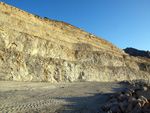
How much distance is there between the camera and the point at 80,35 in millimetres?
41219

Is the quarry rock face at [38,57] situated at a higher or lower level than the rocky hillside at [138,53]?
lower

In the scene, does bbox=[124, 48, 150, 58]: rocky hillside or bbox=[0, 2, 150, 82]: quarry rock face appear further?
bbox=[124, 48, 150, 58]: rocky hillside

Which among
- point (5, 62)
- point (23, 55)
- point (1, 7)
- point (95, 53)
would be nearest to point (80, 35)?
point (95, 53)

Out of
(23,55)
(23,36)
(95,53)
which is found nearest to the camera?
(23,55)

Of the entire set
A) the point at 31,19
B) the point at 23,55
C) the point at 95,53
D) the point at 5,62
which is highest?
the point at 31,19

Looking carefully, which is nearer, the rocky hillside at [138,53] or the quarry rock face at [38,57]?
the quarry rock face at [38,57]

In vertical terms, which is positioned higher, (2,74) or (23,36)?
(23,36)

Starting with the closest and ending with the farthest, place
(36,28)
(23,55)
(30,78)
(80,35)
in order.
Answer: (30,78) → (23,55) → (36,28) → (80,35)

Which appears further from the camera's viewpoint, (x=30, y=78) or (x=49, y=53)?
(x=49, y=53)

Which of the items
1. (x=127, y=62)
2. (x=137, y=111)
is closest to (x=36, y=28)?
(x=137, y=111)

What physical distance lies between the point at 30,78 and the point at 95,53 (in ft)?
→ 72.5

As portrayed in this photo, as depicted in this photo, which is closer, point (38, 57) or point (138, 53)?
point (38, 57)

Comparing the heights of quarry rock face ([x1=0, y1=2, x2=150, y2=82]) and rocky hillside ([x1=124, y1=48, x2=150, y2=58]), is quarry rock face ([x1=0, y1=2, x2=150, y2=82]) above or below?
below

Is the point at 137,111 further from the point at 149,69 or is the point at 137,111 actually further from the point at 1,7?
the point at 149,69
